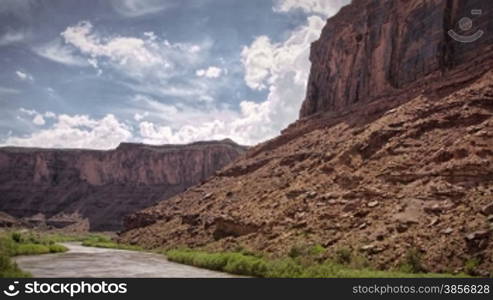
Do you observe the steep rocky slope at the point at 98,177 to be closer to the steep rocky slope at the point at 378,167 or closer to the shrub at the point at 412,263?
the steep rocky slope at the point at 378,167

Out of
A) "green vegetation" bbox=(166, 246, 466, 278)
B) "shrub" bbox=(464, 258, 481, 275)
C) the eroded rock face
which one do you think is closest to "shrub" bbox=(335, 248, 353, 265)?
"green vegetation" bbox=(166, 246, 466, 278)

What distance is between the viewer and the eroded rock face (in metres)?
42.0

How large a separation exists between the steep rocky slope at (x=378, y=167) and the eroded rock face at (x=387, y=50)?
16cm

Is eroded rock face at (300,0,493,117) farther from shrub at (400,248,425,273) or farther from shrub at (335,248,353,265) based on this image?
shrub at (400,248,425,273)

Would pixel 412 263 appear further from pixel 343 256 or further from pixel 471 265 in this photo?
pixel 343 256

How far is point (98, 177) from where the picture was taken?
132375 mm

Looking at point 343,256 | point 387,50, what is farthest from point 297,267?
point 387,50

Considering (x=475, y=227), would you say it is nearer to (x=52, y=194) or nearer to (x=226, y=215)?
(x=226, y=215)

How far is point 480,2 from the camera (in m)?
40.8

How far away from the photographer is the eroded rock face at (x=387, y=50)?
1654 inches

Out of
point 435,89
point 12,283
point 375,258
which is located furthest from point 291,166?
point 12,283

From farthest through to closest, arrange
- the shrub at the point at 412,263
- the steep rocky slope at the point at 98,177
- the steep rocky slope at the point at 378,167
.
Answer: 1. the steep rocky slope at the point at 98,177
2. the steep rocky slope at the point at 378,167
3. the shrub at the point at 412,263

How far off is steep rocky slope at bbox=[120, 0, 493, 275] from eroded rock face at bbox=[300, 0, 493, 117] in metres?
0.16

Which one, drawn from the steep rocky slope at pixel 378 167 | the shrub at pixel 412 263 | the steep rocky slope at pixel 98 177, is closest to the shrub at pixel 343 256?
the steep rocky slope at pixel 378 167
